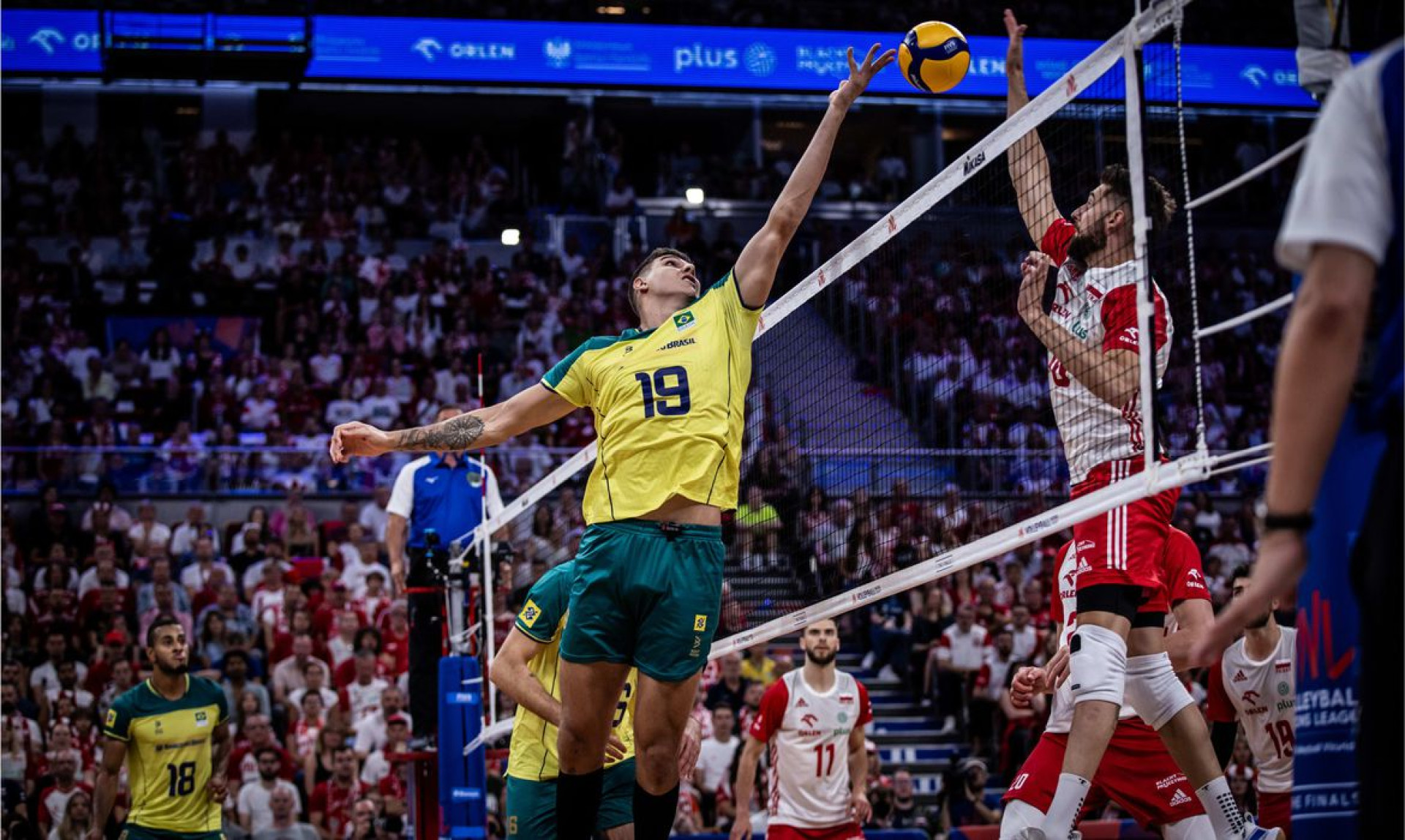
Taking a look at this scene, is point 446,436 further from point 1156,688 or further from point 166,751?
point 166,751

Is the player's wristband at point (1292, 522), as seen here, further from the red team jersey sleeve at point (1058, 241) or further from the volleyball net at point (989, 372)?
the red team jersey sleeve at point (1058, 241)

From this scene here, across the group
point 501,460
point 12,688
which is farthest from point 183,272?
point 12,688

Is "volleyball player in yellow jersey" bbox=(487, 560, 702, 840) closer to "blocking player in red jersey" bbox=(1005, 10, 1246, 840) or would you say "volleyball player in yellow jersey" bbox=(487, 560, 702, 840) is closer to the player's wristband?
"blocking player in red jersey" bbox=(1005, 10, 1246, 840)

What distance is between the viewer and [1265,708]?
9.02m

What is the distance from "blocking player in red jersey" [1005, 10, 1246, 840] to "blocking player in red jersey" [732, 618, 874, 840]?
470 cm

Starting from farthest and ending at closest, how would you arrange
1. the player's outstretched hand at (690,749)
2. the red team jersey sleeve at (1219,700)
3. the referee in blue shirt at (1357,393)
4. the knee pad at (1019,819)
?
the red team jersey sleeve at (1219,700), the player's outstretched hand at (690,749), the knee pad at (1019,819), the referee in blue shirt at (1357,393)

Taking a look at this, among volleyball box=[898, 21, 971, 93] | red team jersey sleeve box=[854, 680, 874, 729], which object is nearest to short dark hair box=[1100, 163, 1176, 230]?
volleyball box=[898, 21, 971, 93]

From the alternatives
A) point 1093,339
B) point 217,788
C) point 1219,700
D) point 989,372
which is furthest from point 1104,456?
point 989,372

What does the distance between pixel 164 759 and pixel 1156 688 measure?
8.15 metres

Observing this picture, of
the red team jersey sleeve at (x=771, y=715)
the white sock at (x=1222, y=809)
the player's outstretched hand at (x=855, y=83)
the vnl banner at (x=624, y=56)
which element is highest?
the vnl banner at (x=624, y=56)

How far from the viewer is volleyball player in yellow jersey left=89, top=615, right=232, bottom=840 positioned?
1121cm

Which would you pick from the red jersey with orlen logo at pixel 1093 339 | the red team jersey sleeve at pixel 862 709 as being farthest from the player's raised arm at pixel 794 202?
the red team jersey sleeve at pixel 862 709

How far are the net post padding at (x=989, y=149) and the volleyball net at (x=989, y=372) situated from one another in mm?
11

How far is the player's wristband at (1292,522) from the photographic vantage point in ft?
9.51
